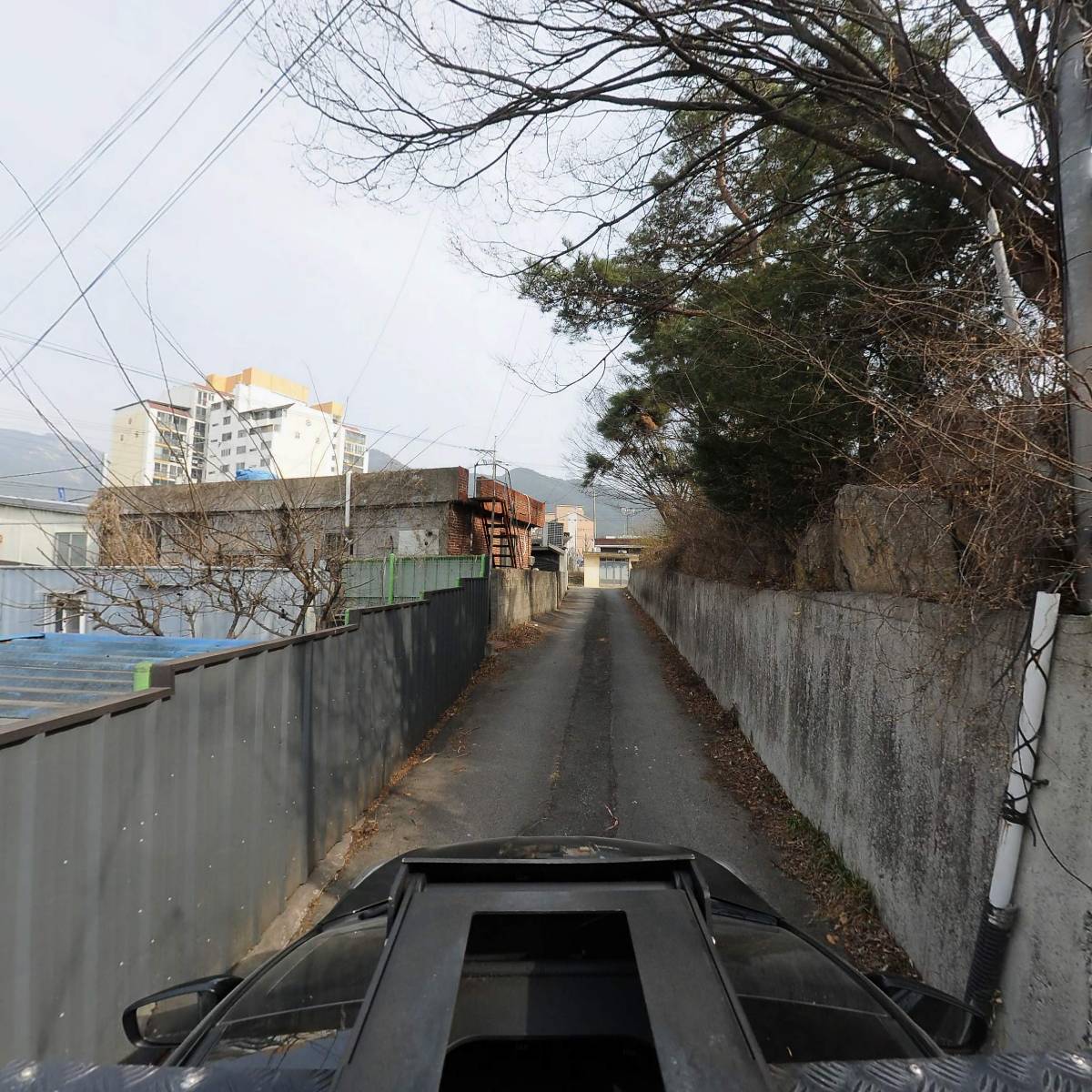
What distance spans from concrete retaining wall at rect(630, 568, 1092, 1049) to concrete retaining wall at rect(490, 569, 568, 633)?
10.1 m

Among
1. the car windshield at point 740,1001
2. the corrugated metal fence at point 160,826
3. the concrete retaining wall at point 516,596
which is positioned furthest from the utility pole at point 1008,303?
the concrete retaining wall at point 516,596

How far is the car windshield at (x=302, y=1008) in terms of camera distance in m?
1.42

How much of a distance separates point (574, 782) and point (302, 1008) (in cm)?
511

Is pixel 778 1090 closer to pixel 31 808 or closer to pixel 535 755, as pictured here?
pixel 31 808

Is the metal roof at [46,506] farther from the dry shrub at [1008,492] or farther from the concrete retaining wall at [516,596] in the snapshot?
the dry shrub at [1008,492]

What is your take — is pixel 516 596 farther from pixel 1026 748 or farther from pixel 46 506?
pixel 46 506

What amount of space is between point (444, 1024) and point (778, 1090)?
0.62m

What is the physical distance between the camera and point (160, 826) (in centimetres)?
276

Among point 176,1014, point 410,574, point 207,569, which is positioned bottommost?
point 176,1014

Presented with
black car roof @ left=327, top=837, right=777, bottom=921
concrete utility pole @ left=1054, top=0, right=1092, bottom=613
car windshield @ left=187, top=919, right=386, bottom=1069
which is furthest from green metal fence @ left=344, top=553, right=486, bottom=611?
concrete utility pole @ left=1054, top=0, right=1092, bottom=613

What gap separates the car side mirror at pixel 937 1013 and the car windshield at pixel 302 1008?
61.8 inches

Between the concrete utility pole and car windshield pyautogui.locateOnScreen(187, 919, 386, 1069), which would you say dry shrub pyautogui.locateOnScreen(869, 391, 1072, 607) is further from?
car windshield pyautogui.locateOnScreen(187, 919, 386, 1069)

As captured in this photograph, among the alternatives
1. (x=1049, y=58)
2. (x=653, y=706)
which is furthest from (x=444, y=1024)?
(x=653, y=706)

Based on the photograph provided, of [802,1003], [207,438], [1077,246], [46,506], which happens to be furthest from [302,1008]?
[46,506]
